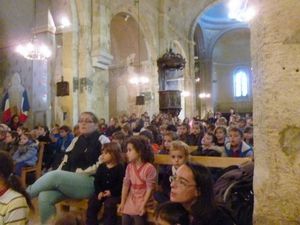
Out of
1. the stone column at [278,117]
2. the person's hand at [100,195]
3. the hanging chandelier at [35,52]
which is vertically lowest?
the person's hand at [100,195]

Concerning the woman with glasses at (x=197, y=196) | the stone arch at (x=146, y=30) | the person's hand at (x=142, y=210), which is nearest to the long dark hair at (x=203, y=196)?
the woman with glasses at (x=197, y=196)

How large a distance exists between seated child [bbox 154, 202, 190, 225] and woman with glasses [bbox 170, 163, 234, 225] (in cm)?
4

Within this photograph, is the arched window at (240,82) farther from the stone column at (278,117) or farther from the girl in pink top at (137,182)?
the stone column at (278,117)

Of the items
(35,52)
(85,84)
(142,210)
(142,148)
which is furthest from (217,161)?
(35,52)

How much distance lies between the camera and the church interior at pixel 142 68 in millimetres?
Result: 1832

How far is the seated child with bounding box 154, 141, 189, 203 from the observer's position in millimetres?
3518

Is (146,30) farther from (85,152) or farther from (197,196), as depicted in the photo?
(197,196)

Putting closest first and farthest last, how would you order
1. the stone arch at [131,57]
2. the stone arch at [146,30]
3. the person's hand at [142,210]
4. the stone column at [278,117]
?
the stone column at [278,117], the person's hand at [142,210], the stone arch at [146,30], the stone arch at [131,57]

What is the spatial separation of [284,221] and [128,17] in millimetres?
13490

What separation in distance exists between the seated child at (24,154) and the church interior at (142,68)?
337 cm

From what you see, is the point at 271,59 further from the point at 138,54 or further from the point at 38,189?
the point at 138,54

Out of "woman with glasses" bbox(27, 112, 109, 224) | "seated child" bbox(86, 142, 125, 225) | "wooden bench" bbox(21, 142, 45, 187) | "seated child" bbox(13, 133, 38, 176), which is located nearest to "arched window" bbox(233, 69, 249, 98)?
"wooden bench" bbox(21, 142, 45, 187)

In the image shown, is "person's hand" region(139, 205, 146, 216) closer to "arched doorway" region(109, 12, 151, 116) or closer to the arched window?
"arched doorway" region(109, 12, 151, 116)

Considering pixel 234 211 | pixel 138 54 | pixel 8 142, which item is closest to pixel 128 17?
pixel 138 54
